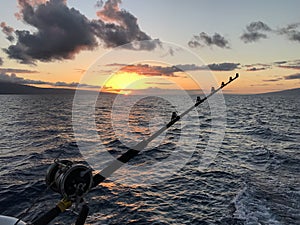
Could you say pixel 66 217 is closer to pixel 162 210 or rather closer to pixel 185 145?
pixel 162 210

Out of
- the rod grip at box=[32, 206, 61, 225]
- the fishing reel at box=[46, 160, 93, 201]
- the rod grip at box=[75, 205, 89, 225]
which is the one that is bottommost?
the rod grip at box=[75, 205, 89, 225]

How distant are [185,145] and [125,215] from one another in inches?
607

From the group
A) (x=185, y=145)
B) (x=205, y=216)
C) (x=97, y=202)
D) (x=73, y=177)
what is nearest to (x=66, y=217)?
(x=97, y=202)

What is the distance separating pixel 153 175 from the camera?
55.3ft

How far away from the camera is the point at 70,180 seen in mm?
4211

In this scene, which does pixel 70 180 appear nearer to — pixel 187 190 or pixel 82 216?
pixel 82 216

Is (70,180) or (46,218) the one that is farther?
(70,180)

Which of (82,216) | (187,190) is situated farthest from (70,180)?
(187,190)

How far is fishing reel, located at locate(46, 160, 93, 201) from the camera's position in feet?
13.6

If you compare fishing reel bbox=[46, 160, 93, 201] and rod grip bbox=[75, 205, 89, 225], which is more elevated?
fishing reel bbox=[46, 160, 93, 201]

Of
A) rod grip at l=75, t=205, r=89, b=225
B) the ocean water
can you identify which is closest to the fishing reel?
rod grip at l=75, t=205, r=89, b=225

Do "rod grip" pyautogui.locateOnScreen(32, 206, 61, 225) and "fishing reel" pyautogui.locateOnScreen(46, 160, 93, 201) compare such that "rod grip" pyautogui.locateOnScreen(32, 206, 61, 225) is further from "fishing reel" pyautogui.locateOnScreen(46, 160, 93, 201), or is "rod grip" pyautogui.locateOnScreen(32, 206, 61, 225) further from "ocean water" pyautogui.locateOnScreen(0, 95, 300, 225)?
"ocean water" pyautogui.locateOnScreen(0, 95, 300, 225)

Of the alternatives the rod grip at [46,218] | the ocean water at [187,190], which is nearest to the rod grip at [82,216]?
the rod grip at [46,218]

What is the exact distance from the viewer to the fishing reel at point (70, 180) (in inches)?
164
